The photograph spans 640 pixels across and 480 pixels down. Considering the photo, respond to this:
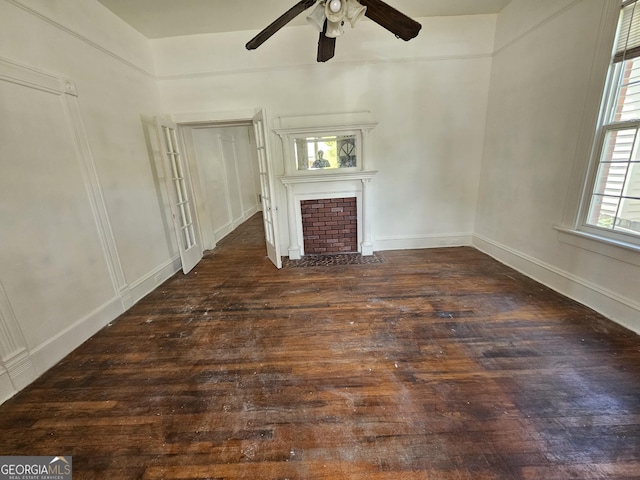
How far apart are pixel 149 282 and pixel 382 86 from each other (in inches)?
154

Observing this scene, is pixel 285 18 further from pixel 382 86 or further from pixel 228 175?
pixel 228 175

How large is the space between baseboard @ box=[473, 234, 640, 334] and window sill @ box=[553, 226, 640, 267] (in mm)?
310

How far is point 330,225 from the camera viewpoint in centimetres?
398

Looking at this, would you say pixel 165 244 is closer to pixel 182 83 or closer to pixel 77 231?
pixel 77 231

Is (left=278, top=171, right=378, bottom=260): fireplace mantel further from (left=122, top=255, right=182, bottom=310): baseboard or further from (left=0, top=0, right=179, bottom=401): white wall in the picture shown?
(left=0, top=0, right=179, bottom=401): white wall

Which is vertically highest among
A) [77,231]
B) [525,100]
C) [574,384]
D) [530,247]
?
[525,100]

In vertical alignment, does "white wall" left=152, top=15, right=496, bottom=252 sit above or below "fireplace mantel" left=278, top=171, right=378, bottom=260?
above

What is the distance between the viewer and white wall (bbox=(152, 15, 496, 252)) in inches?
133

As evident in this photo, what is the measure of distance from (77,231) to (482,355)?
3425 mm

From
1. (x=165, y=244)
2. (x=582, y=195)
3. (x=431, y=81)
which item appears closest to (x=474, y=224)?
(x=582, y=195)

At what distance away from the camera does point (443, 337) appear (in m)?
2.11

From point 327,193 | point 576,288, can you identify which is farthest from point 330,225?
point 576,288

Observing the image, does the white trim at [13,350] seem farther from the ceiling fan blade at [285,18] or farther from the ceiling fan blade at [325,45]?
the ceiling fan blade at [325,45]

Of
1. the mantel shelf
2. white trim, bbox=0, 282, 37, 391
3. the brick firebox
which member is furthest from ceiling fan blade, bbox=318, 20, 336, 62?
white trim, bbox=0, 282, 37, 391
